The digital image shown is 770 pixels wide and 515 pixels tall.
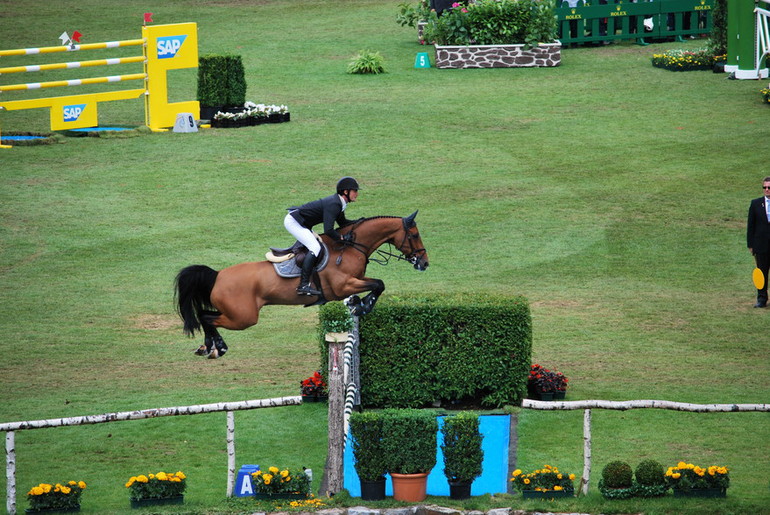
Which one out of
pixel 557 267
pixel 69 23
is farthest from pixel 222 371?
pixel 69 23

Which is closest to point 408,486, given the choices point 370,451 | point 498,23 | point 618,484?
point 370,451

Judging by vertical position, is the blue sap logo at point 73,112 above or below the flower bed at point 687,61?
below

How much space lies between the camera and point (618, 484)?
11273 millimetres

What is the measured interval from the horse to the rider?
0.15 m

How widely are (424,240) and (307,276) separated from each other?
355 inches

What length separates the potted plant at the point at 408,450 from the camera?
1143 cm

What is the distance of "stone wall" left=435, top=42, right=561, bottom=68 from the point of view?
35.2 meters

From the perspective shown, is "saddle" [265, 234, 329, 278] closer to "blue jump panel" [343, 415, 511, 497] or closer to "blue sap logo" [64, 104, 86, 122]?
"blue jump panel" [343, 415, 511, 497]

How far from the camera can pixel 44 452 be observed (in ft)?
43.7

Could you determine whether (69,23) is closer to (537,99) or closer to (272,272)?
(537,99)

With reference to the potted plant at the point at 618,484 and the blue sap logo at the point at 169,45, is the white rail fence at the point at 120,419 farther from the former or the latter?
the blue sap logo at the point at 169,45

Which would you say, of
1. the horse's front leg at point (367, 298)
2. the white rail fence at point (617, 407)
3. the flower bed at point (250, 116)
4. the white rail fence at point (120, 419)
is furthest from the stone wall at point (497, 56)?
the white rail fence at point (120, 419)

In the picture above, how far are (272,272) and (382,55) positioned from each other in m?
25.4

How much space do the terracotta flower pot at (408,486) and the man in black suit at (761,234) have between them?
9.45 metres
